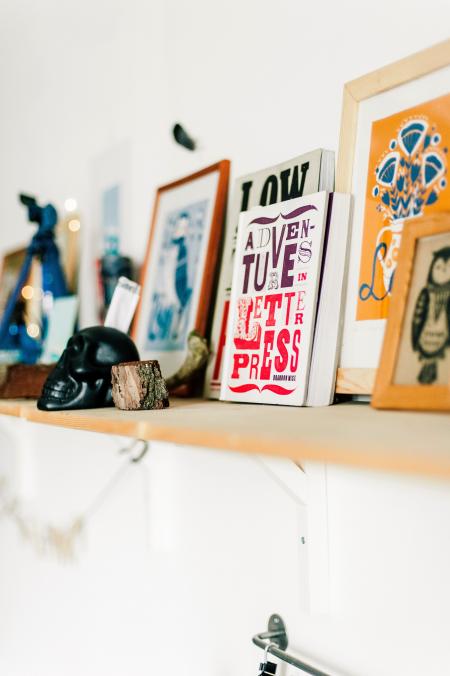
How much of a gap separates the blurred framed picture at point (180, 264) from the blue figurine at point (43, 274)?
370 mm

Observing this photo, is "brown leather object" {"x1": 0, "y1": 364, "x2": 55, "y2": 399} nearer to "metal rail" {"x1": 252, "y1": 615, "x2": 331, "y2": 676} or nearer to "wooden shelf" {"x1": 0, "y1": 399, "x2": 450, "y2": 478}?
"wooden shelf" {"x1": 0, "y1": 399, "x2": 450, "y2": 478}

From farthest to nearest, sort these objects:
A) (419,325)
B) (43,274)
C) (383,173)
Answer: (43,274) < (383,173) < (419,325)

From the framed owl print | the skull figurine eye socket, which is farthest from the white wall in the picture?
the skull figurine eye socket

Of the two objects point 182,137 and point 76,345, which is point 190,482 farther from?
point 182,137

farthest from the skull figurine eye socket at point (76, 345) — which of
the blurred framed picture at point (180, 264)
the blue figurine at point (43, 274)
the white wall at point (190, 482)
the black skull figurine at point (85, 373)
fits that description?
the blue figurine at point (43, 274)

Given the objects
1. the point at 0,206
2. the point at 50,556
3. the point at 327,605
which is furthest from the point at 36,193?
the point at 327,605

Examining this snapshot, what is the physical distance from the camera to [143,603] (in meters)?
1.24

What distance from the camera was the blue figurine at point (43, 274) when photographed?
1.43 m

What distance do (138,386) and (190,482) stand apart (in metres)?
0.39

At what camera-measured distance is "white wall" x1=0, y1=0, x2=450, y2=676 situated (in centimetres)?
81

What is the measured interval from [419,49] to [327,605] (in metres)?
0.68

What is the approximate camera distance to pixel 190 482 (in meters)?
1.13

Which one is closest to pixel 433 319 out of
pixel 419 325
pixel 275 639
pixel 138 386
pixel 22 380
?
pixel 419 325

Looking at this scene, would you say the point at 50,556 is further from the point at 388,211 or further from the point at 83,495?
the point at 388,211
